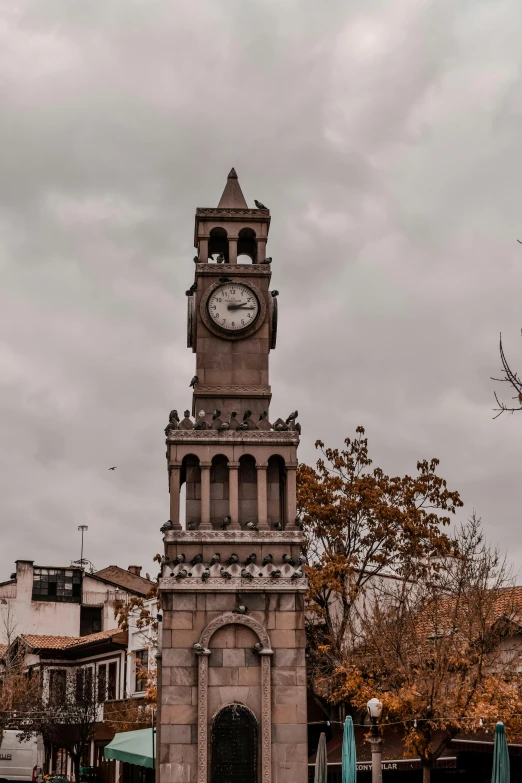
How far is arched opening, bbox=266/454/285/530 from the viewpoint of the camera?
29.2 metres

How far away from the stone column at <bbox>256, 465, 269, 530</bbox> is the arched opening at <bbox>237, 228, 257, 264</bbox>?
711 cm

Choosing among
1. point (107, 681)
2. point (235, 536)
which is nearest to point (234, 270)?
point (235, 536)

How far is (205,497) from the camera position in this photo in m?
28.5

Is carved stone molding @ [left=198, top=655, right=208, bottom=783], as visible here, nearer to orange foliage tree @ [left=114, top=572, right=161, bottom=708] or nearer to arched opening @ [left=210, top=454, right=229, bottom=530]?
arched opening @ [left=210, top=454, right=229, bottom=530]

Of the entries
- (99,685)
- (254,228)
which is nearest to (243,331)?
(254,228)

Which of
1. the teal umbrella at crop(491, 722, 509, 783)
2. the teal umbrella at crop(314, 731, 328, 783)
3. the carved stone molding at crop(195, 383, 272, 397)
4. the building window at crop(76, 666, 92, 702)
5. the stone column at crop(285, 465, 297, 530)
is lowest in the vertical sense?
the teal umbrella at crop(314, 731, 328, 783)

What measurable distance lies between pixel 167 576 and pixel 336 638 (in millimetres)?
16657

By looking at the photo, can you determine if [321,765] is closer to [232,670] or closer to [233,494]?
[232,670]

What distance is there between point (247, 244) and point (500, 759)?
56.0 feet

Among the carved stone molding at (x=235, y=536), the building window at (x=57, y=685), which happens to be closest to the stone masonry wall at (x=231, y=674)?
the carved stone molding at (x=235, y=536)

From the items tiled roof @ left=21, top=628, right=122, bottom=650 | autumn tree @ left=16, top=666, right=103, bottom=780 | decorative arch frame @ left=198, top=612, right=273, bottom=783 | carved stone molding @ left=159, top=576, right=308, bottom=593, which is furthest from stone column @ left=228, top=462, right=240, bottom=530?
tiled roof @ left=21, top=628, right=122, bottom=650

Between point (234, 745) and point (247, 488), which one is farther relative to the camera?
point (247, 488)

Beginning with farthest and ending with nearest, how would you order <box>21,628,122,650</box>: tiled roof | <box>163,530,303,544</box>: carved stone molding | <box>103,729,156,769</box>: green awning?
1. <box>21,628,122,650</box>: tiled roof
2. <box>103,729,156,769</box>: green awning
3. <box>163,530,303,544</box>: carved stone molding

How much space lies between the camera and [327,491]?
146 ft
